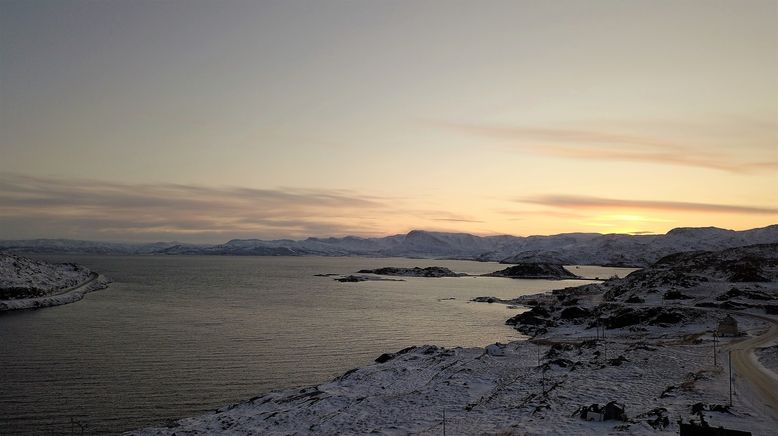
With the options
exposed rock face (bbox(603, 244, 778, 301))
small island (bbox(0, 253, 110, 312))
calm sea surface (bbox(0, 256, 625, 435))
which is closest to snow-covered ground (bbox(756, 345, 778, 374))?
calm sea surface (bbox(0, 256, 625, 435))

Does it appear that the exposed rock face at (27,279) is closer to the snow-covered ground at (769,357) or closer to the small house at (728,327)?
the snow-covered ground at (769,357)

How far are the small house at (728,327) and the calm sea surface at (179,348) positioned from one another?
21335mm

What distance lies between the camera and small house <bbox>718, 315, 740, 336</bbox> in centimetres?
4547

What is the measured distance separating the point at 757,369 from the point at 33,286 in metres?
105

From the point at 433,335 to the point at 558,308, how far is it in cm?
2469

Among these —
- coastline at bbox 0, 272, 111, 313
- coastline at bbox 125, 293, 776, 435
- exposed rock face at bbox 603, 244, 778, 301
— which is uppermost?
exposed rock face at bbox 603, 244, 778, 301

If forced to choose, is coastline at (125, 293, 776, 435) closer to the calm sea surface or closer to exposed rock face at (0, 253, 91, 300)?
the calm sea surface

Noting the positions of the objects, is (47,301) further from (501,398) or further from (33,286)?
(501,398)

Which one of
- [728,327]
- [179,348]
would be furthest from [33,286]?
[728,327]

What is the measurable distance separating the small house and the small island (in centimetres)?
9365

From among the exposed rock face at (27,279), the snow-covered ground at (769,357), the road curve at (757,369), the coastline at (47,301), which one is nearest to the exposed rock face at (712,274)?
the road curve at (757,369)

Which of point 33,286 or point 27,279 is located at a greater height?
point 27,279

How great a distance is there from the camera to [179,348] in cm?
4847

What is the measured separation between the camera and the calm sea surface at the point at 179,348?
30.8m
